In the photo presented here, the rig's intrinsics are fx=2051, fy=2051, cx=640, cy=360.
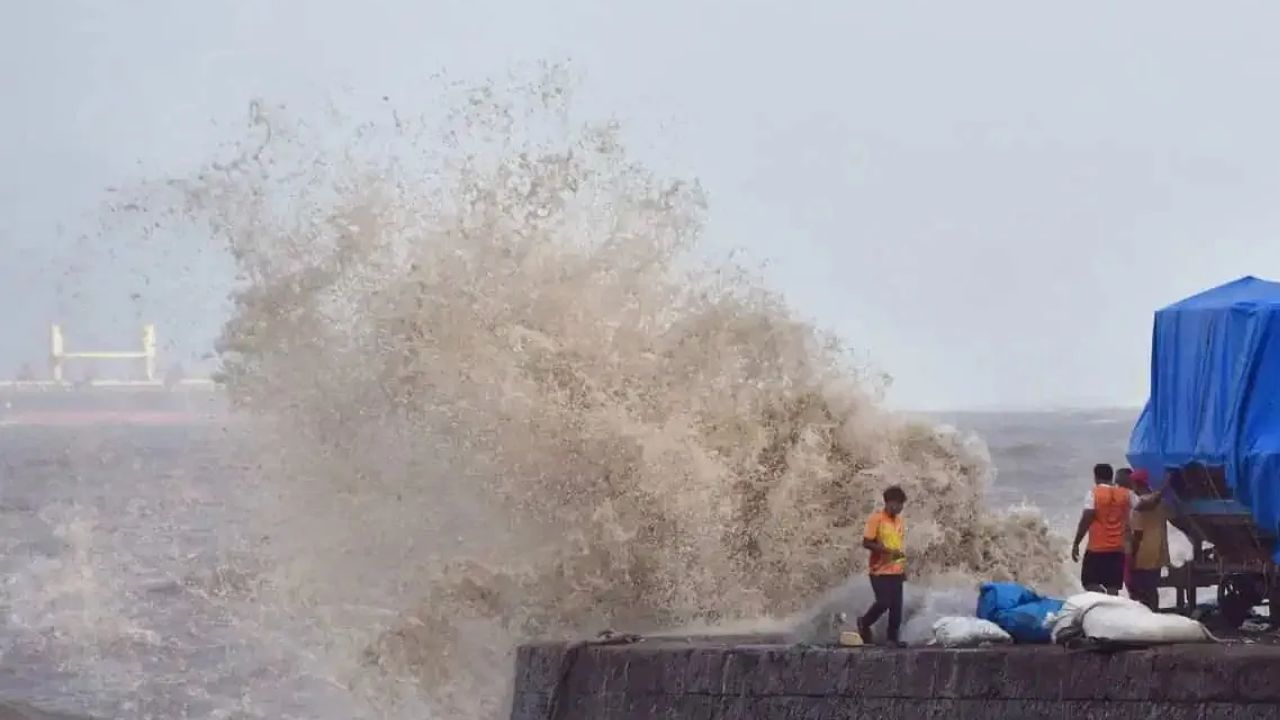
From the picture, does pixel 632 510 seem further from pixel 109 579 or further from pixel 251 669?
pixel 109 579

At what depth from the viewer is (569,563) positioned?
41.8 feet

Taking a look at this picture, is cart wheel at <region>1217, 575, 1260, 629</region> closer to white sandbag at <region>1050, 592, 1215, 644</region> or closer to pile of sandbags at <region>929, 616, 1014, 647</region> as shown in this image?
white sandbag at <region>1050, 592, 1215, 644</region>

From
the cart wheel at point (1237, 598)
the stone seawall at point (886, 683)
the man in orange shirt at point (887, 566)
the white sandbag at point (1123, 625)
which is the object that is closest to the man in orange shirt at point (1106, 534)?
the cart wheel at point (1237, 598)

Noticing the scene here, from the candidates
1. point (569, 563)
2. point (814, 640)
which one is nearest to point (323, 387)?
point (569, 563)

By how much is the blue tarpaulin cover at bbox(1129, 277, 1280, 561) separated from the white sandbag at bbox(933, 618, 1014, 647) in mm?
1384

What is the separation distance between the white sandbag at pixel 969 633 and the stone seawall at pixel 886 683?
0.65 feet

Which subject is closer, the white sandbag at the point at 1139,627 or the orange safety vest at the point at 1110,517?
the white sandbag at the point at 1139,627

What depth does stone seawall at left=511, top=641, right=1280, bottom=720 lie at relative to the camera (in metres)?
7.94

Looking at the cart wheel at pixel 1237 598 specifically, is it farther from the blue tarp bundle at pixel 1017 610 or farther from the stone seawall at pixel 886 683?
the stone seawall at pixel 886 683

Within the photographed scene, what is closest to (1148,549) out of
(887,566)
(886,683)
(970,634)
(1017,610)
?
(1017,610)

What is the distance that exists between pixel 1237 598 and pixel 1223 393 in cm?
106

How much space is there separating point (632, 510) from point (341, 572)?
2.52 m

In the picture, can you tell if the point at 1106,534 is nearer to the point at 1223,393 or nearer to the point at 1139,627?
the point at 1223,393

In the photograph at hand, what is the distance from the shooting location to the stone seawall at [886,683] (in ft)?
26.0
